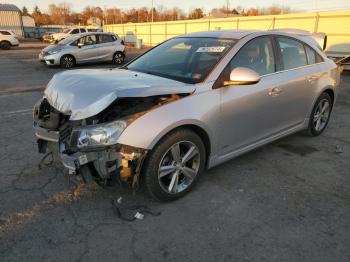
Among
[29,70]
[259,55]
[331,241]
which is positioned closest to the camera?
[331,241]

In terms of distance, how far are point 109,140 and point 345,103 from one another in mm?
7235

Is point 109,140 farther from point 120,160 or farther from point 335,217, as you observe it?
point 335,217

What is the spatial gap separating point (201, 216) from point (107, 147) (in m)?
1.15

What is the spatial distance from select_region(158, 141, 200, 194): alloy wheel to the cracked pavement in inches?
7.5

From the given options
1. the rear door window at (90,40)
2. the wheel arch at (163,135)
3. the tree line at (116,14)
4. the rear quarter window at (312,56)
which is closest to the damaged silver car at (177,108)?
the wheel arch at (163,135)

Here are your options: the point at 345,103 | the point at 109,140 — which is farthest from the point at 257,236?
the point at 345,103

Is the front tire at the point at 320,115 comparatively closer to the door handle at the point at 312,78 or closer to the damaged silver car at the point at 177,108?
the door handle at the point at 312,78

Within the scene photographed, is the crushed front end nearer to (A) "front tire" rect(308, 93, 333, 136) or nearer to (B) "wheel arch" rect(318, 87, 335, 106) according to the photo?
(A) "front tire" rect(308, 93, 333, 136)

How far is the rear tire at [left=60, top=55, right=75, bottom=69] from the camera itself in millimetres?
15172

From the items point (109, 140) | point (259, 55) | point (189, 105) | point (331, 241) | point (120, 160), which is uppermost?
point (259, 55)

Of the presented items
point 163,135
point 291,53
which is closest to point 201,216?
point 163,135

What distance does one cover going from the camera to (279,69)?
4371 mm

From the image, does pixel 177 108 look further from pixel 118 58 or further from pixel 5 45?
pixel 5 45

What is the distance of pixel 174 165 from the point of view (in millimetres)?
3400
